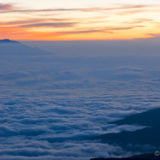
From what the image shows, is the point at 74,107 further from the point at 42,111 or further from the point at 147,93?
the point at 147,93

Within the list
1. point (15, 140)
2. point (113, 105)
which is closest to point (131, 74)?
point (113, 105)

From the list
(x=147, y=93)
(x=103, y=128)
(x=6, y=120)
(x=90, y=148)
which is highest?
(x=147, y=93)

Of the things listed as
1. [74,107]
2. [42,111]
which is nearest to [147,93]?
[74,107]

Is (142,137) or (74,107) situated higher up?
(74,107)

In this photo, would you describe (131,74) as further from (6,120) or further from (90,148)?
(90,148)

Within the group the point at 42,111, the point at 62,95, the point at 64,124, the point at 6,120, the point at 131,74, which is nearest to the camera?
the point at 64,124

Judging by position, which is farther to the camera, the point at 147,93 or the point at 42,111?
the point at 147,93

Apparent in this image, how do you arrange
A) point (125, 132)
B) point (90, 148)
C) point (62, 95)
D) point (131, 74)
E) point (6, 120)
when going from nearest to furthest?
1. point (90, 148)
2. point (125, 132)
3. point (6, 120)
4. point (62, 95)
5. point (131, 74)
